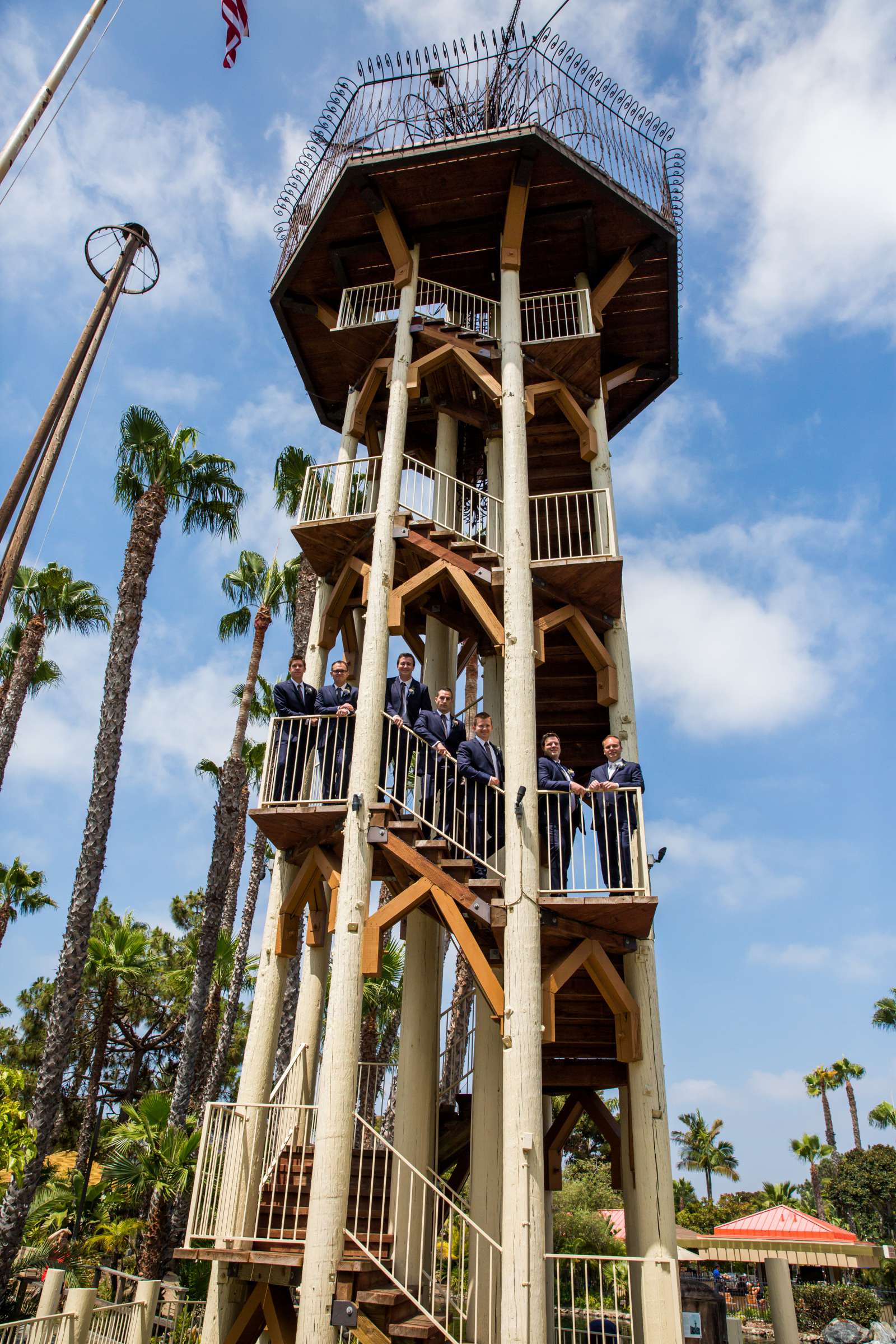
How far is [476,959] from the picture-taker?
9.38 metres

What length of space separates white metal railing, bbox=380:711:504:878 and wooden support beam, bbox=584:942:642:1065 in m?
1.44

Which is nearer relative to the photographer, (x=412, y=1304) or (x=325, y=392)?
(x=412, y=1304)

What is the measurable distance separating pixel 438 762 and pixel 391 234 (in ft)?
28.9

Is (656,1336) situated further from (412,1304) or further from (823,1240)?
(823,1240)

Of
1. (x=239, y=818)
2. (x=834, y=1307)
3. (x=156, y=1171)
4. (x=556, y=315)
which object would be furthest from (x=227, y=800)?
(x=834, y=1307)

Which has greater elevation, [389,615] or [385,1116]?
[389,615]

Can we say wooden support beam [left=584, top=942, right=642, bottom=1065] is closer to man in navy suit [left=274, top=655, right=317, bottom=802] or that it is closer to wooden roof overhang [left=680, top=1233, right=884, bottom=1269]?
man in navy suit [left=274, top=655, right=317, bottom=802]

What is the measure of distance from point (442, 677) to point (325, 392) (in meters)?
6.12

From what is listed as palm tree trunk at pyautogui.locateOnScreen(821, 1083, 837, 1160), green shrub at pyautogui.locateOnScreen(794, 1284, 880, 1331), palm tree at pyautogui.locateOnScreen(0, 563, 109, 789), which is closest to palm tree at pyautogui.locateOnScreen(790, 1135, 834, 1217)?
palm tree trunk at pyautogui.locateOnScreen(821, 1083, 837, 1160)

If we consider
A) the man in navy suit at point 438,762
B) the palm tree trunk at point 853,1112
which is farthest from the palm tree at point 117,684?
the palm tree trunk at point 853,1112

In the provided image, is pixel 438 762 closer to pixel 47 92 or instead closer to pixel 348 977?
pixel 348 977

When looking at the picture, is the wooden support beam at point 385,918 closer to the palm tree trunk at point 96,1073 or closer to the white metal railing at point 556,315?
the white metal railing at point 556,315

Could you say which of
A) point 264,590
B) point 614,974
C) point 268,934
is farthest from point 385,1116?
point 264,590

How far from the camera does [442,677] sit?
1371 centimetres
